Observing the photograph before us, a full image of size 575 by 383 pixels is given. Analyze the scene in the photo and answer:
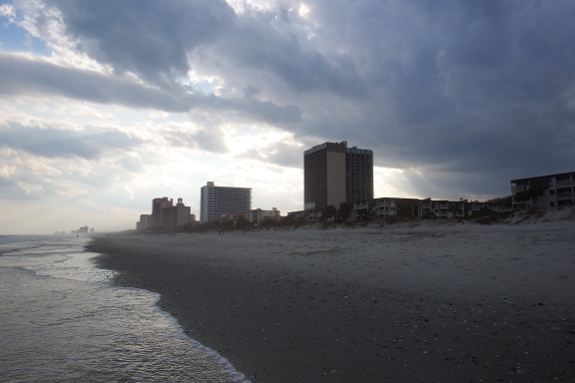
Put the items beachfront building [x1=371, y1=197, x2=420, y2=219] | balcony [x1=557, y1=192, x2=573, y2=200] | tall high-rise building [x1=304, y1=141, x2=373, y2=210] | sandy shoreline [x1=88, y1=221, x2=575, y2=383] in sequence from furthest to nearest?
tall high-rise building [x1=304, y1=141, x2=373, y2=210]
beachfront building [x1=371, y1=197, x2=420, y2=219]
balcony [x1=557, y1=192, x2=573, y2=200]
sandy shoreline [x1=88, y1=221, x2=575, y2=383]

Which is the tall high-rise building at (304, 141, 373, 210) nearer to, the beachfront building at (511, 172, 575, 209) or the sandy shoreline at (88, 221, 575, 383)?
the beachfront building at (511, 172, 575, 209)

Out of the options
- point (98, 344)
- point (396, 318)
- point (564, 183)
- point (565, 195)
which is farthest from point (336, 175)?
point (98, 344)

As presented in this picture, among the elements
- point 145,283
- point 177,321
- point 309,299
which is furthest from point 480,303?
point 145,283

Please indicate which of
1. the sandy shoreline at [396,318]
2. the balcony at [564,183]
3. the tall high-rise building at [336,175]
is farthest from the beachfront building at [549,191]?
the tall high-rise building at [336,175]

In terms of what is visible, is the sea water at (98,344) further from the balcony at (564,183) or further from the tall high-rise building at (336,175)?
the tall high-rise building at (336,175)

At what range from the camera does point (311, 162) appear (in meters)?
180

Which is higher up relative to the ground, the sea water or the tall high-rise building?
the tall high-rise building

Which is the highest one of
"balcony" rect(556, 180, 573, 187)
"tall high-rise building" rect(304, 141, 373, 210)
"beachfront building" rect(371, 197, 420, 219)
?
"tall high-rise building" rect(304, 141, 373, 210)

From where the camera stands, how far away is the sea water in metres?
5.45

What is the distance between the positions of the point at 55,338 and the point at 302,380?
5691mm

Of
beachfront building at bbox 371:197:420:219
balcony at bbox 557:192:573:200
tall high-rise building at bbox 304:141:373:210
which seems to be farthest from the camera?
tall high-rise building at bbox 304:141:373:210

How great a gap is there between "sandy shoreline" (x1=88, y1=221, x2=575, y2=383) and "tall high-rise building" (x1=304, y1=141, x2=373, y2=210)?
513 feet

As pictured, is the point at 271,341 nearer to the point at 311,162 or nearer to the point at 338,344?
the point at 338,344

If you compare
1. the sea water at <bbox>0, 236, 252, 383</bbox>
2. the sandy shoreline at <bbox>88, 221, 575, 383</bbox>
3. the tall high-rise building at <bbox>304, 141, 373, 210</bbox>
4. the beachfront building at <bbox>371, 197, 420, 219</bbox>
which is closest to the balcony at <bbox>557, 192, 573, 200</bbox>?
the beachfront building at <bbox>371, 197, 420, 219</bbox>
